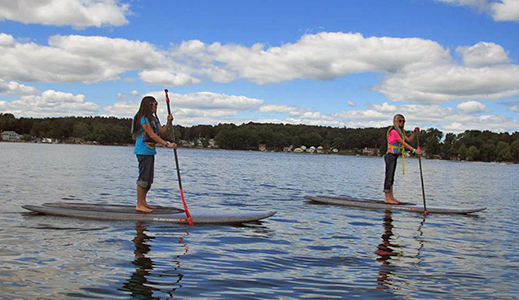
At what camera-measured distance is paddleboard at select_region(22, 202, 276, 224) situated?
10.9 m

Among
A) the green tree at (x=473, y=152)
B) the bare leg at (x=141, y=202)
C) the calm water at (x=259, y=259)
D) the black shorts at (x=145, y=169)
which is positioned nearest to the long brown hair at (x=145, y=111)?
the black shorts at (x=145, y=169)

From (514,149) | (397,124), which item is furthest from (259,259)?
(514,149)

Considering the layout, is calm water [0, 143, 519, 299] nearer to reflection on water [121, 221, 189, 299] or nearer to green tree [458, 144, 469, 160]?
reflection on water [121, 221, 189, 299]

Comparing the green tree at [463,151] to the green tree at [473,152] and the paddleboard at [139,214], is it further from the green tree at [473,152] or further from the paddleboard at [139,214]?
the paddleboard at [139,214]

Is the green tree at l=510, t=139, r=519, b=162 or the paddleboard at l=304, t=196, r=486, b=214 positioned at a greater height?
the green tree at l=510, t=139, r=519, b=162

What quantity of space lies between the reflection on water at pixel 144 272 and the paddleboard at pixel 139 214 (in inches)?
50.3

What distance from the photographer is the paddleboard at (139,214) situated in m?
10.9

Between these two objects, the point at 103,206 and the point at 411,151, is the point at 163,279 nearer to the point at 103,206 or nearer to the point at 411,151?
the point at 103,206

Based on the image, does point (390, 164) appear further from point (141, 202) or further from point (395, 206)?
point (141, 202)

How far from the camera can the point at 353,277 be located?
720 cm

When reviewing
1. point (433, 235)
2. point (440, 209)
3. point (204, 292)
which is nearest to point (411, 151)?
point (440, 209)

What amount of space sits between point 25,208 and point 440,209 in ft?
42.3

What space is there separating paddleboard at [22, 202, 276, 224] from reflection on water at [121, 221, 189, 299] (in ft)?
4.19

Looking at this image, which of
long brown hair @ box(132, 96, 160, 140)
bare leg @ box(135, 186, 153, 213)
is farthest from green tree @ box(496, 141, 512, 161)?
long brown hair @ box(132, 96, 160, 140)
